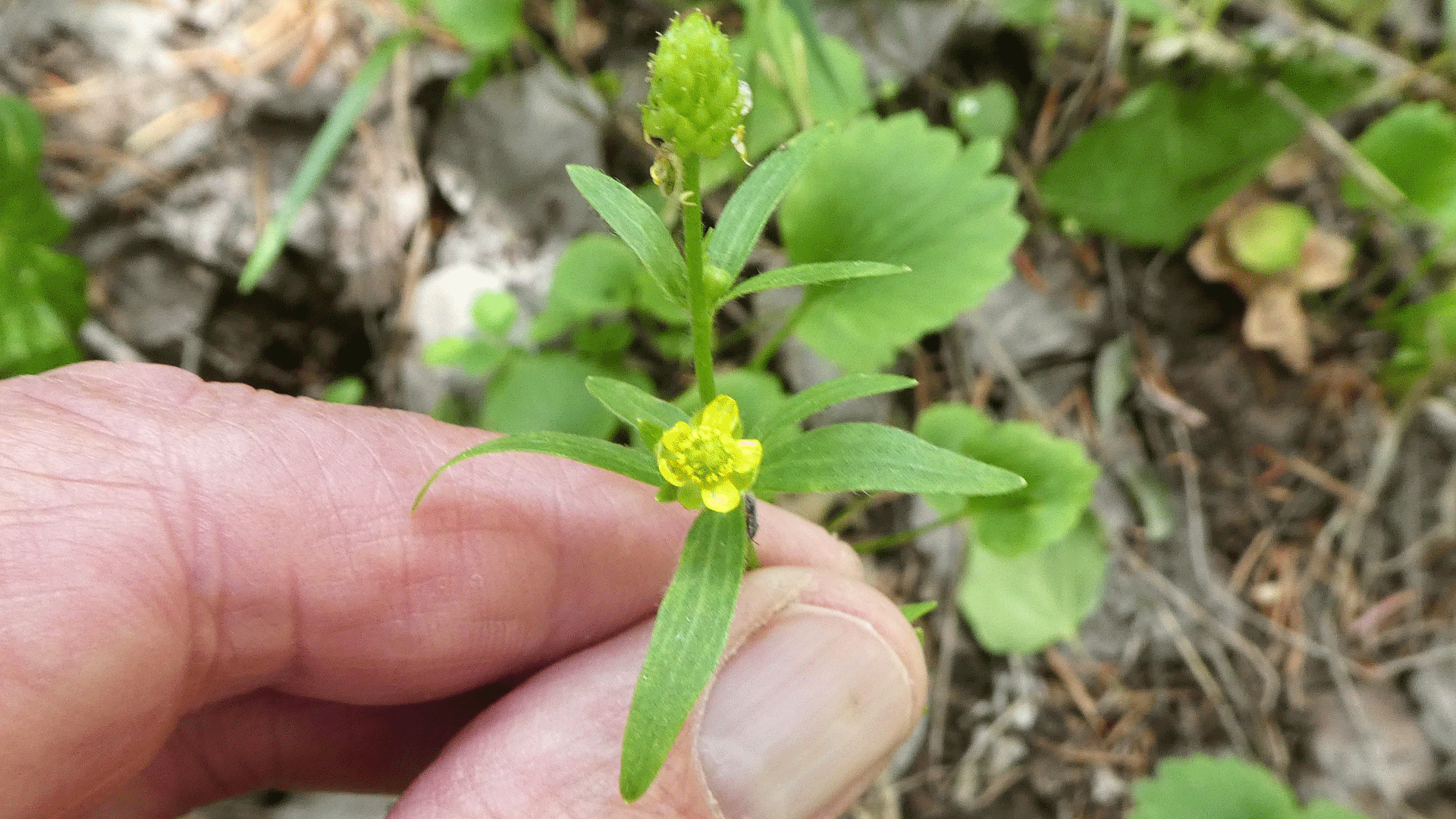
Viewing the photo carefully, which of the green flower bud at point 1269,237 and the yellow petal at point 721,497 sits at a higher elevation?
the yellow petal at point 721,497

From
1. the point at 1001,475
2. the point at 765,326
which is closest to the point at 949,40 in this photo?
the point at 765,326

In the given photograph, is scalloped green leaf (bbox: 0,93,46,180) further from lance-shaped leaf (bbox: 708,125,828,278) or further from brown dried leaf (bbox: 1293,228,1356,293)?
brown dried leaf (bbox: 1293,228,1356,293)

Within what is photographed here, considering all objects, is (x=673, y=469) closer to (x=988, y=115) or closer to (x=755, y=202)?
(x=755, y=202)

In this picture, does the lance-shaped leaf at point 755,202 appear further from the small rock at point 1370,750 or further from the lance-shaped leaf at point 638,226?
the small rock at point 1370,750

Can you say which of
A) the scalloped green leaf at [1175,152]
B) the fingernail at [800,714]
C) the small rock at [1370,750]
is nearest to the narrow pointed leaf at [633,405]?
the fingernail at [800,714]

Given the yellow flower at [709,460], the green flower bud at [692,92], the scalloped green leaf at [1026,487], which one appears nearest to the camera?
the green flower bud at [692,92]

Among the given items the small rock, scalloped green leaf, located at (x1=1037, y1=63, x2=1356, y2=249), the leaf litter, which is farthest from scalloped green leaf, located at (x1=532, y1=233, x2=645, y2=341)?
the small rock
